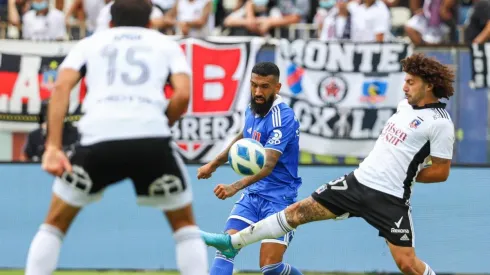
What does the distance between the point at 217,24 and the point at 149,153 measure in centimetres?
1012

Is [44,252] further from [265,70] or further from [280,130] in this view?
[265,70]

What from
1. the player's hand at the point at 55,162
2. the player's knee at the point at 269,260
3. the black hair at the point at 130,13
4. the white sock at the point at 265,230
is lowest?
the player's knee at the point at 269,260

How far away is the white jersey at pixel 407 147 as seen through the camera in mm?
8188

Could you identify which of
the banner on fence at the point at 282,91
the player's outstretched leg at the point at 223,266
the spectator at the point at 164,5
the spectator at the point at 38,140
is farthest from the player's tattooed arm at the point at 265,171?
the spectator at the point at 164,5

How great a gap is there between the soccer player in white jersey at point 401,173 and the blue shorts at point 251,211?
0.45 m

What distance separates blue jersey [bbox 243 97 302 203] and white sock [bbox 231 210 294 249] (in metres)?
0.47

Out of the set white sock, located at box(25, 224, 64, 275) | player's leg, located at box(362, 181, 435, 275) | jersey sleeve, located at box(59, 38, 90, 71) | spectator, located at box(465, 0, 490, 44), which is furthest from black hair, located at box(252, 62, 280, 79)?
spectator, located at box(465, 0, 490, 44)

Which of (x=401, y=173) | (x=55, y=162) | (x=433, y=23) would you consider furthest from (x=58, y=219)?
(x=433, y=23)

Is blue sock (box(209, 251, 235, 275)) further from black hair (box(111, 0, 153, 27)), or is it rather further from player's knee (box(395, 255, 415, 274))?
black hair (box(111, 0, 153, 27))

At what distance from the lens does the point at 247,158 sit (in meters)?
8.42

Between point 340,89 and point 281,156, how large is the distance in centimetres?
540

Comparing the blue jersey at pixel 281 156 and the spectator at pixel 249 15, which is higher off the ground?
the spectator at pixel 249 15

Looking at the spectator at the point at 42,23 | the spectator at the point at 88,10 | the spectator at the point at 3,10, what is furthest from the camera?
the spectator at the point at 3,10

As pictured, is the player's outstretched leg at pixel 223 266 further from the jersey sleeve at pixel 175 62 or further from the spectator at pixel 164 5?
the spectator at pixel 164 5
